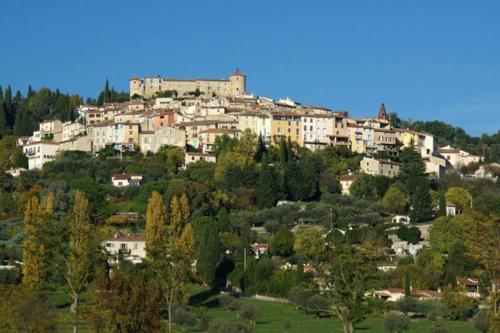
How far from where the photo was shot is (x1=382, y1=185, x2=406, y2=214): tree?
7375 cm

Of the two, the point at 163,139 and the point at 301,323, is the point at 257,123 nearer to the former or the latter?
the point at 163,139

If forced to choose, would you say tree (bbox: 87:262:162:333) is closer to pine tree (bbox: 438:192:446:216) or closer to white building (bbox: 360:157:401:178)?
pine tree (bbox: 438:192:446:216)

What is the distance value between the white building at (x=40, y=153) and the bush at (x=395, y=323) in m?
48.1

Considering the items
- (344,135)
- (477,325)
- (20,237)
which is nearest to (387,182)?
(344,135)

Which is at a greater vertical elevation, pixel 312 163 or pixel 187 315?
pixel 312 163

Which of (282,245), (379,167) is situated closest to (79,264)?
(282,245)

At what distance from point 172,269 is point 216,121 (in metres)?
53.3

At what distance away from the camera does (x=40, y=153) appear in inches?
3597

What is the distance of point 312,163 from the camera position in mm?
78562

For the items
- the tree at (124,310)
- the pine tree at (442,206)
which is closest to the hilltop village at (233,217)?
the tree at (124,310)

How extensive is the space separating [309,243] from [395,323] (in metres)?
17.1

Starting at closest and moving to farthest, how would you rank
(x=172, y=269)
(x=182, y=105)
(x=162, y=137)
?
(x=172, y=269), (x=162, y=137), (x=182, y=105)

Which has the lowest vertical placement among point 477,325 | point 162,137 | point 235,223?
point 477,325

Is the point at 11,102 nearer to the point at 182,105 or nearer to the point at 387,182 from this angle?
the point at 182,105
